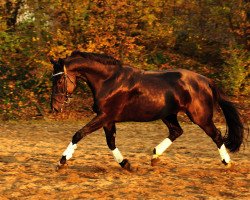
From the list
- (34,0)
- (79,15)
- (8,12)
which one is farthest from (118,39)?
(8,12)

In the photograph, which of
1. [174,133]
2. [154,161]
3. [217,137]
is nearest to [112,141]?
[154,161]

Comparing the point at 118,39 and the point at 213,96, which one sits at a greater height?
the point at 118,39

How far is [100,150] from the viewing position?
9562mm

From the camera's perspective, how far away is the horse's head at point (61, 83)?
6809mm

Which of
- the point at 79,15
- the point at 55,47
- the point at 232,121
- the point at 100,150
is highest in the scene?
the point at 79,15

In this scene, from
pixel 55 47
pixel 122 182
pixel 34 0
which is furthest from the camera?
pixel 34 0

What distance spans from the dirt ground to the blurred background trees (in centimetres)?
556

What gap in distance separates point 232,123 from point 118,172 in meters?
2.20

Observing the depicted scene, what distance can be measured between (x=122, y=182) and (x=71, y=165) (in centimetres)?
160

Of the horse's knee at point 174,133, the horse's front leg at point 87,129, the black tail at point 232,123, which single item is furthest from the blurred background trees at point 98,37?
the horse's front leg at point 87,129

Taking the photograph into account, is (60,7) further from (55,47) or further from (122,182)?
(122,182)

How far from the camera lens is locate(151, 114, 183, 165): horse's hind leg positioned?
763 cm

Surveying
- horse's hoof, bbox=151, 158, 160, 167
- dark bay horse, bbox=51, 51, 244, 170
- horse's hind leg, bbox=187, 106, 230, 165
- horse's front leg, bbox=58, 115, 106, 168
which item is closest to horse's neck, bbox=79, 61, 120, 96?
dark bay horse, bbox=51, 51, 244, 170

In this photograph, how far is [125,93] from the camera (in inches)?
275
